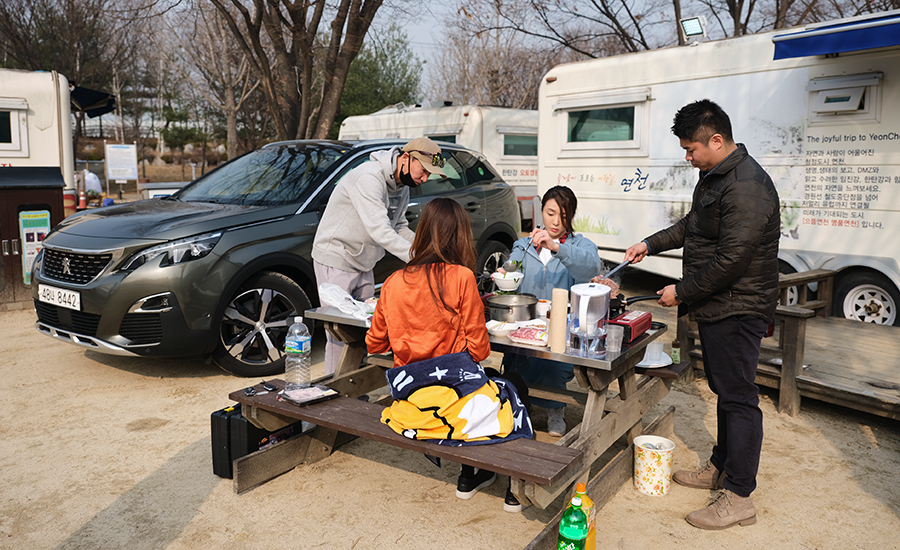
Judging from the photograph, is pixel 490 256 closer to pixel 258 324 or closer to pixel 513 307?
pixel 258 324

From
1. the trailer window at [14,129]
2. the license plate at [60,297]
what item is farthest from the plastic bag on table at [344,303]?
the trailer window at [14,129]

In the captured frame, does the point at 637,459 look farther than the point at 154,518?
Yes

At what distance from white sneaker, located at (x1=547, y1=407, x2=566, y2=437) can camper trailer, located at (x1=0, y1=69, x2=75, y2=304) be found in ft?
20.8

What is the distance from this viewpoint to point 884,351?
540cm

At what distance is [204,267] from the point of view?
16.6ft

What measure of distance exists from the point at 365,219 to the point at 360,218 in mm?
139

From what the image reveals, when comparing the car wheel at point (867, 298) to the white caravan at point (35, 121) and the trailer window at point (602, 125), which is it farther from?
the white caravan at point (35, 121)

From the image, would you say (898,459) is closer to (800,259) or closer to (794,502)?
(794,502)

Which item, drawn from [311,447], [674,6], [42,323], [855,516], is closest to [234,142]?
[674,6]

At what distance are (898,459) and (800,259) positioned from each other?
2.99 metres

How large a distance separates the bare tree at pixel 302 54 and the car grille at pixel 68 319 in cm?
513

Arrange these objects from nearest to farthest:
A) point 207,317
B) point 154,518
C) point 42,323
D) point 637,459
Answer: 1. point 154,518
2. point 637,459
3. point 207,317
4. point 42,323

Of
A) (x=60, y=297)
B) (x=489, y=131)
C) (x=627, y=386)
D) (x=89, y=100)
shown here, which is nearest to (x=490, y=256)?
(x=627, y=386)

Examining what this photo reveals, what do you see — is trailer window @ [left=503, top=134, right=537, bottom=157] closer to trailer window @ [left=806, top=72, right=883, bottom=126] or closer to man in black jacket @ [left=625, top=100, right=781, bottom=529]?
trailer window @ [left=806, top=72, right=883, bottom=126]
